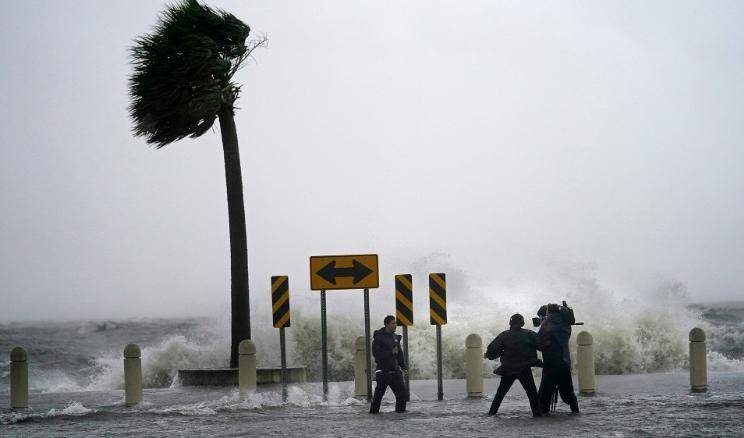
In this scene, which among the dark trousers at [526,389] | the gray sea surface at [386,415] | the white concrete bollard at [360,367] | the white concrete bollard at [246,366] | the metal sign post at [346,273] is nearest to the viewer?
the gray sea surface at [386,415]

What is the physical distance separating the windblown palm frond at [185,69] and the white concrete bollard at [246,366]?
7654 millimetres

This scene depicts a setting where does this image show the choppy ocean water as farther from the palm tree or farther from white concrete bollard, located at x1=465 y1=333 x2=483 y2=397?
the palm tree

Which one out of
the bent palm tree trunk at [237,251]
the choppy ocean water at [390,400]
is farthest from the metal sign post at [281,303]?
the bent palm tree trunk at [237,251]

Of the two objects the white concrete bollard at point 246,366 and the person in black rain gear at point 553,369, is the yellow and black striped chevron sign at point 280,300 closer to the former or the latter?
the white concrete bollard at point 246,366

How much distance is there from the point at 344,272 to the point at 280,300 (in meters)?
1.30

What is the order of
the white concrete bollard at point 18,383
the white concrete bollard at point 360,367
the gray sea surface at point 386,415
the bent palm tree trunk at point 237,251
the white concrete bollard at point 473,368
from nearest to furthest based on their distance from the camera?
the gray sea surface at point 386,415
the white concrete bollard at point 18,383
the white concrete bollard at point 473,368
the white concrete bollard at point 360,367
the bent palm tree trunk at point 237,251

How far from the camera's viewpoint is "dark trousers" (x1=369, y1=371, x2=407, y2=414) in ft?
59.7

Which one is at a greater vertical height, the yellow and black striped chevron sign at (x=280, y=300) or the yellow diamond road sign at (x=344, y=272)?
the yellow diamond road sign at (x=344, y=272)

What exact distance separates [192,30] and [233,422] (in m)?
12.4

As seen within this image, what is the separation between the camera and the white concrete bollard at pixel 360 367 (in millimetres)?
21922

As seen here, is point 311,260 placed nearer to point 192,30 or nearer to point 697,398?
point 697,398

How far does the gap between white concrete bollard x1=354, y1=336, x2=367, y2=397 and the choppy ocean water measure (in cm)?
39

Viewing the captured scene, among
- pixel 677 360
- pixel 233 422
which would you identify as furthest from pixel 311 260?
pixel 677 360

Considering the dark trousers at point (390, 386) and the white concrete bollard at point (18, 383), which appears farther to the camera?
the white concrete bollard at point (18, 383)
